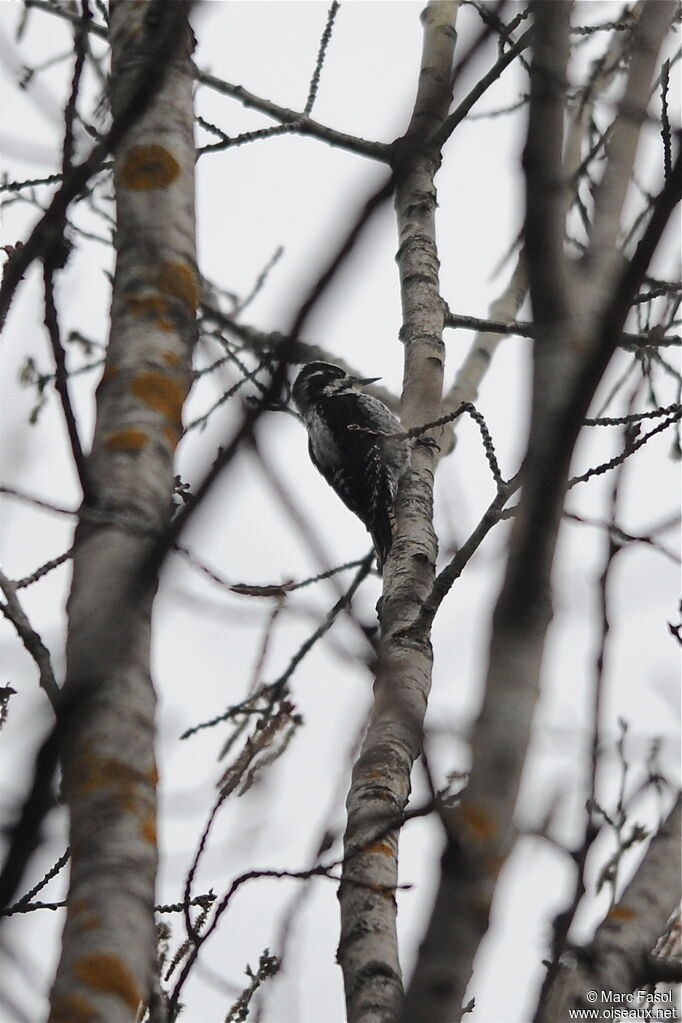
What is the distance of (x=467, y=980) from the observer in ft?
3.34

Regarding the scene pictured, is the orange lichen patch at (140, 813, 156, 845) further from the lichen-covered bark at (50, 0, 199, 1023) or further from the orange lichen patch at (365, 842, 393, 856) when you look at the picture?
the orange lichen patch at (365, 842, 393, 856)

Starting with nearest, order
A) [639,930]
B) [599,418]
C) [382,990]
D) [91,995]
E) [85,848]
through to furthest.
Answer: [91,995]
[85,848]
[639,930]
[382,990]
[599,418]

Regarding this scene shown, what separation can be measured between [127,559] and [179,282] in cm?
55

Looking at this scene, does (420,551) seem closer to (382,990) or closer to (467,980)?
(382,990)

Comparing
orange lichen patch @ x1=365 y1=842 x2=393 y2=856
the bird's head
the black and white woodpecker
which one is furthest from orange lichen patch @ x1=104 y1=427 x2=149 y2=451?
the bird's head

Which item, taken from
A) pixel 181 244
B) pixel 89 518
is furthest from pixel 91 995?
pixel 181 244

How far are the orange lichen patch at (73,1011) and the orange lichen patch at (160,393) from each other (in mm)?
840

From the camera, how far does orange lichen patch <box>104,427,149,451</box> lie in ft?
5.53

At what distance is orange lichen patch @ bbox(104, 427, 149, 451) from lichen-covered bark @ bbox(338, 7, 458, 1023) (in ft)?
1.54

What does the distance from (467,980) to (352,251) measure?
630 millimetres

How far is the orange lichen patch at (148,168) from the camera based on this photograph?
1999mm

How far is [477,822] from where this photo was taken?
1.08 meters

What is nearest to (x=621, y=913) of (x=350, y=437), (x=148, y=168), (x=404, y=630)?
(x=148, y=168)

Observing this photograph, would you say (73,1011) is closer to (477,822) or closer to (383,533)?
(477,822)
